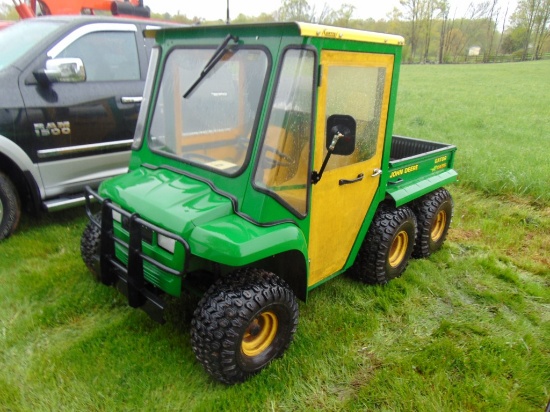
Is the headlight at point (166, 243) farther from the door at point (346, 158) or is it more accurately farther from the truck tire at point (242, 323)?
the door at point (346, 158)

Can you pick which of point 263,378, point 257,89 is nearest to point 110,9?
point 257,89

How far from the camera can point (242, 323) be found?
2355 mm

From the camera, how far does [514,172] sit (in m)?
6.21

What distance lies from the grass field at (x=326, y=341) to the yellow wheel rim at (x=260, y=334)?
0.14 metres

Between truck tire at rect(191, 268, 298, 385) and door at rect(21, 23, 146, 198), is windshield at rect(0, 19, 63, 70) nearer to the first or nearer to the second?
door at rect(21, 23, 146, 198)

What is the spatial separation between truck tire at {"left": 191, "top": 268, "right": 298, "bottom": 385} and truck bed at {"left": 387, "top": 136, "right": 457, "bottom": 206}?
1.38 metres

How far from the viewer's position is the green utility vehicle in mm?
2359

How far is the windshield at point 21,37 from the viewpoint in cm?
387

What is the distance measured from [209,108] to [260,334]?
1.41 m

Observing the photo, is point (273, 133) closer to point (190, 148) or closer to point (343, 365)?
point (190, 148)

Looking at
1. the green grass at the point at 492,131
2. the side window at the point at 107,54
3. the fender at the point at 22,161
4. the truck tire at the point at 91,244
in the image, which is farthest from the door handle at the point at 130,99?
the green grass at the point at 492,131

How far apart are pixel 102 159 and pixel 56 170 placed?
435 mm

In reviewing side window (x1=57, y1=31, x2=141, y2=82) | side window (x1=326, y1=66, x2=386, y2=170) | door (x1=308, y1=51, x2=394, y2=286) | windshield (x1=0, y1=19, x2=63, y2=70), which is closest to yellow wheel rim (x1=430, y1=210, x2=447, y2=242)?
door (x1=308, y1=51, x2=394, y2=286)

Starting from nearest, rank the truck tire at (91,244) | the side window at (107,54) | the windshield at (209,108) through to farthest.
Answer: the windshield at (209,108)
the truck tire at (91,244)
the side window at (107,54)
